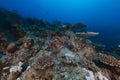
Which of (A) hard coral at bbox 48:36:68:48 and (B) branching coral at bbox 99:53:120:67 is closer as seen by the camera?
A: (B) branching coral at bbox 99:53:120:67

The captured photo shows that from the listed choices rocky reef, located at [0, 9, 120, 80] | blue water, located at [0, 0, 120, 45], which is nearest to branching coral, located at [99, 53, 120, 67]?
rocky reef, located at [0, 9, 120, 80]

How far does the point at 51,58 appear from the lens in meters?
4.79

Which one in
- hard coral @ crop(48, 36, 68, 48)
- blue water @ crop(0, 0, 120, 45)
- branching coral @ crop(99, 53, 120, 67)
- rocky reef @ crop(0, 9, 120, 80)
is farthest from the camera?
blue water @ crop(0, 0, 120, 45)

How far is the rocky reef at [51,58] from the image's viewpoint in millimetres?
4355

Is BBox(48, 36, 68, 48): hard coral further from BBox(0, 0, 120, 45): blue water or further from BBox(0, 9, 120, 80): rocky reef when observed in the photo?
BBox(0, 0, 120, 45): blue water

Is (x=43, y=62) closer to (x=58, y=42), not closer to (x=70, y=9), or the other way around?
(x=58, y=42)

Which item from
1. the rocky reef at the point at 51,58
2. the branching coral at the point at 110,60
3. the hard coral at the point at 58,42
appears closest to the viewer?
the rocky reef at the point at 51,58

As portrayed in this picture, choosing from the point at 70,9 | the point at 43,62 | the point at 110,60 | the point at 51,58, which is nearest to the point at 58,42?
the point at 51,58

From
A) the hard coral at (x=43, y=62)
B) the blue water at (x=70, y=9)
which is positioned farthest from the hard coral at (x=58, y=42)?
the blue water at (x=70, y=9)

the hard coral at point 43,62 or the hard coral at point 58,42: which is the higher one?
the hard coral at point 58,42

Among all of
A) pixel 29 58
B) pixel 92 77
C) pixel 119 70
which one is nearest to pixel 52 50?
pixel 29 58

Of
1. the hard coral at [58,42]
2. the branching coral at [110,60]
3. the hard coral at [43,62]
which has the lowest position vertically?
the branching coral at [110,60]

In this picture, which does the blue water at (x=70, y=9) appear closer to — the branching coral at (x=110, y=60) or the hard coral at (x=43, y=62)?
the branching coral at (x=110, y=60)

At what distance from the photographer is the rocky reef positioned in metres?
4.36
